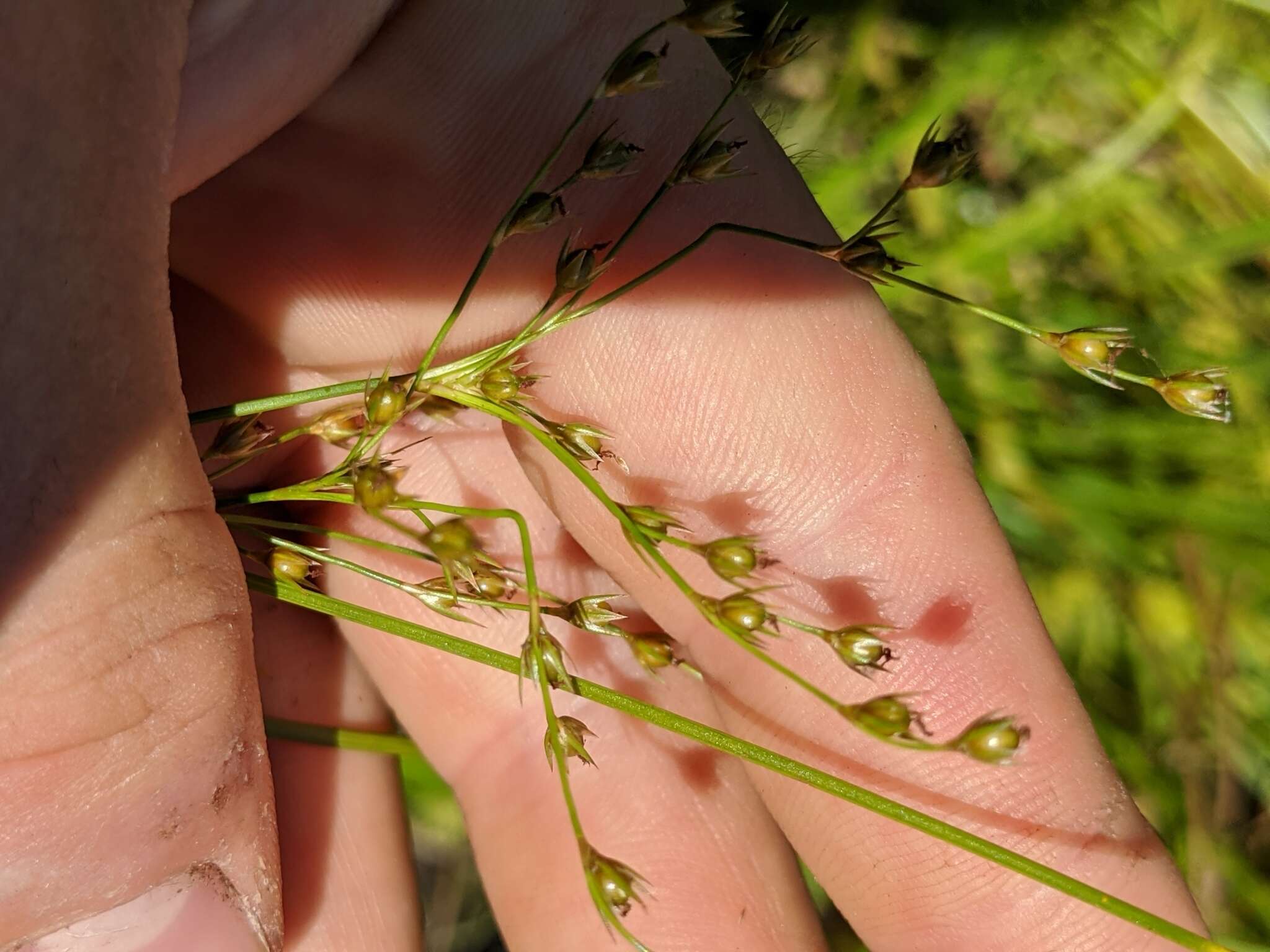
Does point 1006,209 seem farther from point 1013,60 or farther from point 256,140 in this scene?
point 256,140

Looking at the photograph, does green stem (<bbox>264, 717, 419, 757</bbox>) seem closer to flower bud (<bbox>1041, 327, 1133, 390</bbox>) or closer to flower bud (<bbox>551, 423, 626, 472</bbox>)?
flower bud (<bbox>551, 423, 626, 472</bbox>)

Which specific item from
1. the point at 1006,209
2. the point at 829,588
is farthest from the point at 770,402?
the point at 1006,209

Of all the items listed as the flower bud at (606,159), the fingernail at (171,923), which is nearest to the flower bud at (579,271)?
the flower bud at (606,159)

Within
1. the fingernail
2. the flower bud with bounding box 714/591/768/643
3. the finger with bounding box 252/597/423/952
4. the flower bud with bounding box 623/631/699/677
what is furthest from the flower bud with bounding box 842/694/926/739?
the finger with bounding box 252/597/423/952

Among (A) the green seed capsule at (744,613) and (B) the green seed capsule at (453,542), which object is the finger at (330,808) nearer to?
(B) the green seed capsule at (453,542)

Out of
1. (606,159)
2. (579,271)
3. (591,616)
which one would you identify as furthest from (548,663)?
(606,159)

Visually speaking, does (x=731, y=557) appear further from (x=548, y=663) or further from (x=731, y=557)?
(x=548, y=663)
